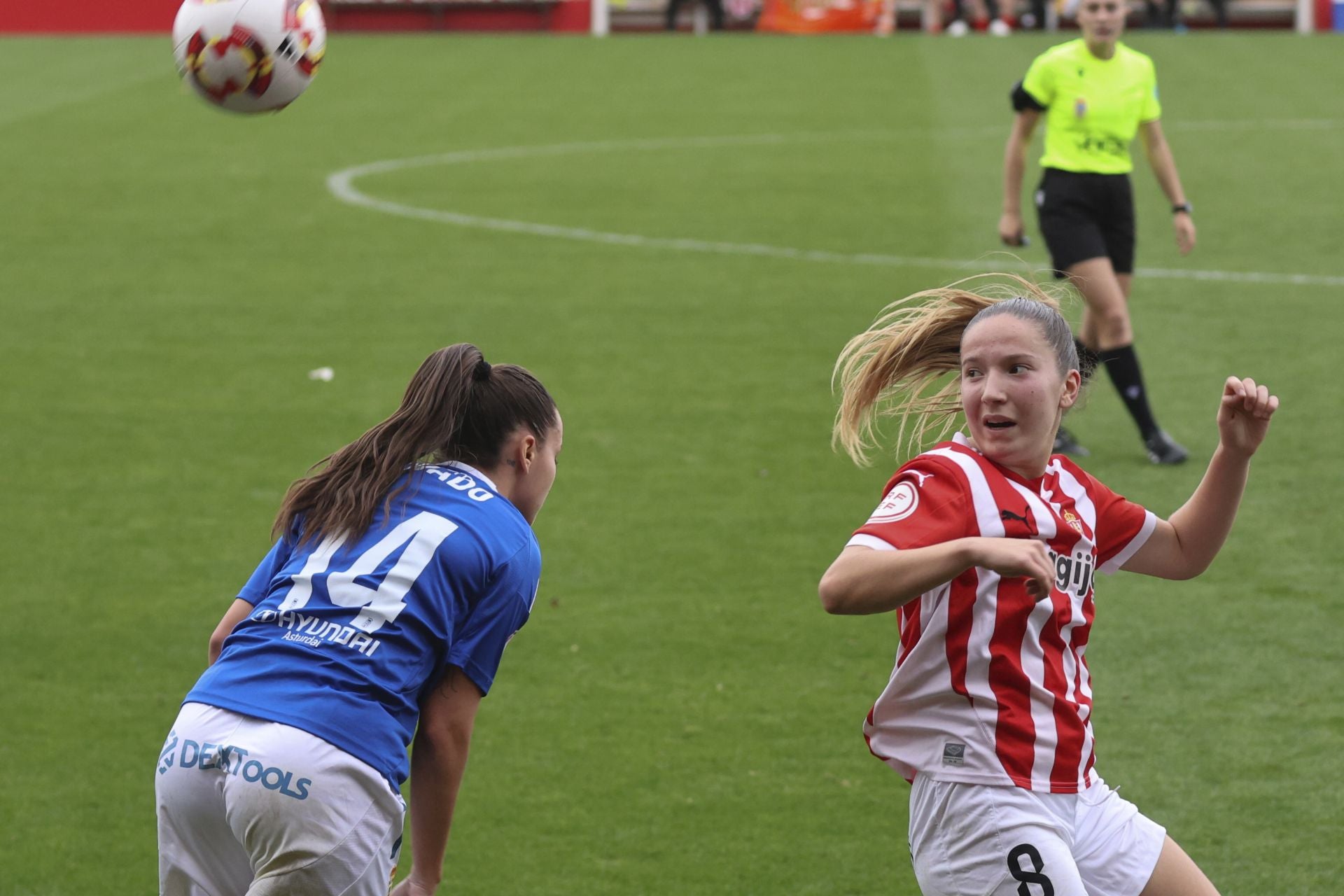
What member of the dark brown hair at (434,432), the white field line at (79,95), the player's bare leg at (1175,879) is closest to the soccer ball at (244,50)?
the dark brown hair at (434,432)

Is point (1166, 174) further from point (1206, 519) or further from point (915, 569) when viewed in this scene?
point (915, 569)

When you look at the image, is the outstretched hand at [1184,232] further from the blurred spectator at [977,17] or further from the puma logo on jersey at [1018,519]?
the blurred spectator at [977,17]

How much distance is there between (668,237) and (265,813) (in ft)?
38.4

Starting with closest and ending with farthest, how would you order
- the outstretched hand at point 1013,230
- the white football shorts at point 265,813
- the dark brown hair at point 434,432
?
the white football shorts at point 265,813
the dark brown hair at point 434,432
the outstretched hand at point 1013,230

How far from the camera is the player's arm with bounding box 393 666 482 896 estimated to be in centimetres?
339

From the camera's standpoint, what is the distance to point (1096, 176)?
8.78 m

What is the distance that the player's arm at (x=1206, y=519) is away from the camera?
3732mm

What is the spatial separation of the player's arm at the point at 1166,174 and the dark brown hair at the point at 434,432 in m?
6.17

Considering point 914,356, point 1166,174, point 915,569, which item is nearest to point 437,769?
point 915,569

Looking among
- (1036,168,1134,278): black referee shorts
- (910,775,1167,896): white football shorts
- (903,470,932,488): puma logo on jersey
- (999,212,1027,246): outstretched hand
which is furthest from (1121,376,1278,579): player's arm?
(999,212,1027,246): outstretched hand

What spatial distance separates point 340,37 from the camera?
102ft

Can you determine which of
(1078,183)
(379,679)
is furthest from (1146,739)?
(1078,183)

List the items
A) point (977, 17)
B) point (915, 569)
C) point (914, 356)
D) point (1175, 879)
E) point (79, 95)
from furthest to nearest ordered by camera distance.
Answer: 1. point (977, 17)
2. point (79, 95)
3. point (914, 356)
4. point (1175, 879)
5. point (915, 569)

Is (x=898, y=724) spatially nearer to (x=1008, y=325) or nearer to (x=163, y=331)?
(x=1008, y=325)
